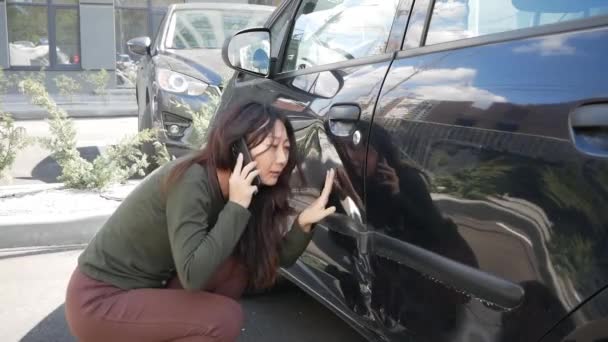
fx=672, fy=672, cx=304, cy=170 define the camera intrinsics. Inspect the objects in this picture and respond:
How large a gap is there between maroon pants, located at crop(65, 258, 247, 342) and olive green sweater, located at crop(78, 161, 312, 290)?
2.2 inches

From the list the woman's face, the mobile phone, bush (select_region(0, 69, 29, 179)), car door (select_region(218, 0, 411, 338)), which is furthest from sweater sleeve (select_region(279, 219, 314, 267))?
bush (select_region(0, 69, 29, 179))

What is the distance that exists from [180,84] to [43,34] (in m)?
11.3

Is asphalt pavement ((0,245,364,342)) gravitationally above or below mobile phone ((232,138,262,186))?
below

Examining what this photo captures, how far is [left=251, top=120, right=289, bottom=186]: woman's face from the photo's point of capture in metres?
1.90


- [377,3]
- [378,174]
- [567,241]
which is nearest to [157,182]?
[378,174]

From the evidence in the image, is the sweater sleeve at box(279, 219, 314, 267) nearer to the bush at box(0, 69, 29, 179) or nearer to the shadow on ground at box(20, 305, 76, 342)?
the shadow on ground at box(20, 305, 76, 342)

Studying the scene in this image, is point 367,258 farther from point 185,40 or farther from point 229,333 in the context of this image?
point 185,40

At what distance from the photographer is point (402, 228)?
6.09 feet

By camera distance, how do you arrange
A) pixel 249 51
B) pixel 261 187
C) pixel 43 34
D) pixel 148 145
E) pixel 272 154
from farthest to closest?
pixel 43 34 → pixel 148 145 → pixel 249 51 → pixel 261 187 → pixel 272 154

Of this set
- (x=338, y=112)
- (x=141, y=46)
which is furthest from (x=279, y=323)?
(x=141, y=46)

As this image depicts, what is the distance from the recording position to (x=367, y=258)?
6.76ft

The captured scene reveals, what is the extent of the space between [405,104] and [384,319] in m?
0.63

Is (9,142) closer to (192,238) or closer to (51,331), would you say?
(51,331)

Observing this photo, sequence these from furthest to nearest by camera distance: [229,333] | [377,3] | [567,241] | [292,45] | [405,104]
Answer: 1. [292,45]
2. [377,3]
3. [229,333]
4. [405,104]
5. [567,241]
